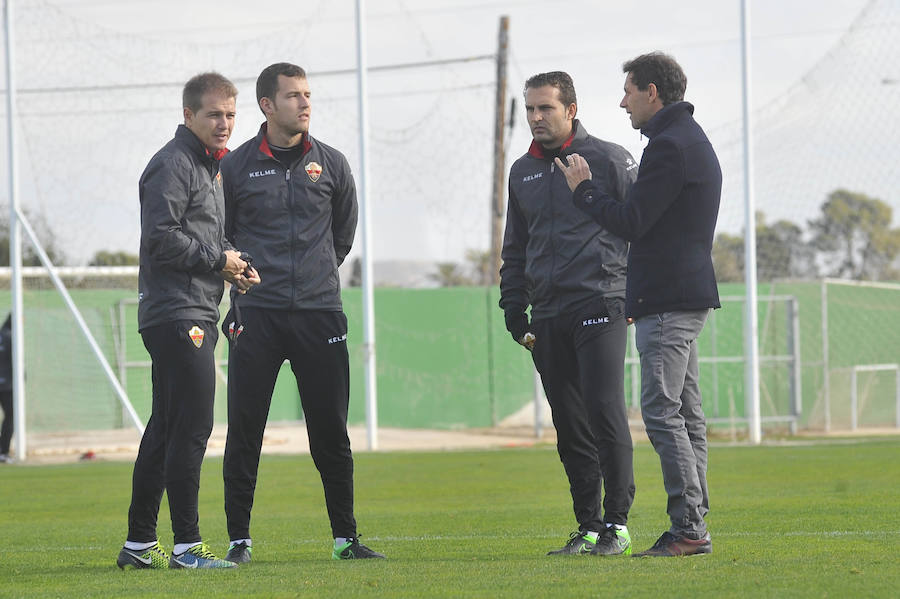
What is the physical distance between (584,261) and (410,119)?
13717 millimetres

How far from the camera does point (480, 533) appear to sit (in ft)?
24.0

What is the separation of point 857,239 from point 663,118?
1933 centimetres

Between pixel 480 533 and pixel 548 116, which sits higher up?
pixel 548 116

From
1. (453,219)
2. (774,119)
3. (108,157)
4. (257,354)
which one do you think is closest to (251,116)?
(108,157)

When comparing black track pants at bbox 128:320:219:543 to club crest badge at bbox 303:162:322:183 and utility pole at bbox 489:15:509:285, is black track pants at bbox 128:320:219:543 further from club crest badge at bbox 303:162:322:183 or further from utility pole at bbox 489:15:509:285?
utility pole at bbox 489:15:509:285

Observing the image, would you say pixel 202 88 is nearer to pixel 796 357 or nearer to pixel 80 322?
pixel 80 322

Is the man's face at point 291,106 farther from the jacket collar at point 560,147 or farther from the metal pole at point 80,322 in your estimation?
the metal pole at point 80,322

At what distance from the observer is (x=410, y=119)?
19609 mm

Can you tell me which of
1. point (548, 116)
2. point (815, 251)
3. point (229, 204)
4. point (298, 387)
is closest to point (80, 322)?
point (229, 204)

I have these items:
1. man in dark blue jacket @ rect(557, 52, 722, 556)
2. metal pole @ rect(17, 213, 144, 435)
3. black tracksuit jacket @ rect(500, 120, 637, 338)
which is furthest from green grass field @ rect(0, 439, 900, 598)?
metal pole @ rect(17, 213, 144, 435)

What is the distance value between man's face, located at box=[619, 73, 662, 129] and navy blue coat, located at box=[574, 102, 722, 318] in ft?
0.20

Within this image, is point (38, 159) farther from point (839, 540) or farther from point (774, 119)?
point (839, 540)

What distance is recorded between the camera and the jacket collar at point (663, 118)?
5.64 m

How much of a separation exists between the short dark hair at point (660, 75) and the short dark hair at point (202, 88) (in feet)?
5.81
